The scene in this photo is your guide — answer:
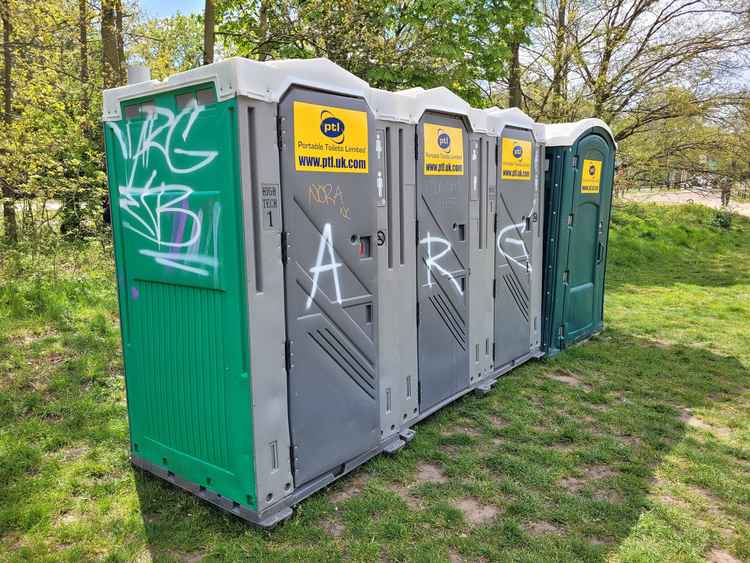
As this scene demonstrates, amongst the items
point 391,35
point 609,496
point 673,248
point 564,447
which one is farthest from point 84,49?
point 673,248

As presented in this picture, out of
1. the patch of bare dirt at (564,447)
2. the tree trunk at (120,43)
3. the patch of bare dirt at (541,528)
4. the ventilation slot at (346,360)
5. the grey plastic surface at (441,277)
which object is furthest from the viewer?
the tree trunk at (120,43)

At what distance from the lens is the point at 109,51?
790cm

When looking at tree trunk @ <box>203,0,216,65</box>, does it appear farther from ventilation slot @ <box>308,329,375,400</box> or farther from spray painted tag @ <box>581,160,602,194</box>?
ventilation slot @ <box>308,329,375,400</box>

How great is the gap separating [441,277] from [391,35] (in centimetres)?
784

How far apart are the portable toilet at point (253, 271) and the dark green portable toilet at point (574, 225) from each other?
8.35 ft

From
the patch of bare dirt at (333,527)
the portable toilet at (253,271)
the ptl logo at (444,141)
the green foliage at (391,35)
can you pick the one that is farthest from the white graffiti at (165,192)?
the green foliage at (391,35)

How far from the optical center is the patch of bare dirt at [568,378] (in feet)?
16.4

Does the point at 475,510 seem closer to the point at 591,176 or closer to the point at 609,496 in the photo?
the point at 609,496

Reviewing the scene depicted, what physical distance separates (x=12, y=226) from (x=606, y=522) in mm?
7597

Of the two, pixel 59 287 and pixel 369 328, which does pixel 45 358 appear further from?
pixel 369 328

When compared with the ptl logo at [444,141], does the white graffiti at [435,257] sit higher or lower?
lower

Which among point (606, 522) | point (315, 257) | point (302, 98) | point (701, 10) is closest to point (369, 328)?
point (315, 257)

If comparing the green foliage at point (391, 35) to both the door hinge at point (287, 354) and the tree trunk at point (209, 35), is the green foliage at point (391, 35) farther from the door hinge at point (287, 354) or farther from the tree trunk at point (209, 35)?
the door hinge at point (287, 354)

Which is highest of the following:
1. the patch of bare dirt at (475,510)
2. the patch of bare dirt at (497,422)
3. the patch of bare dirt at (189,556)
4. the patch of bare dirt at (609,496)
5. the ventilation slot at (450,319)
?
the ventilation slot at (450,319)
